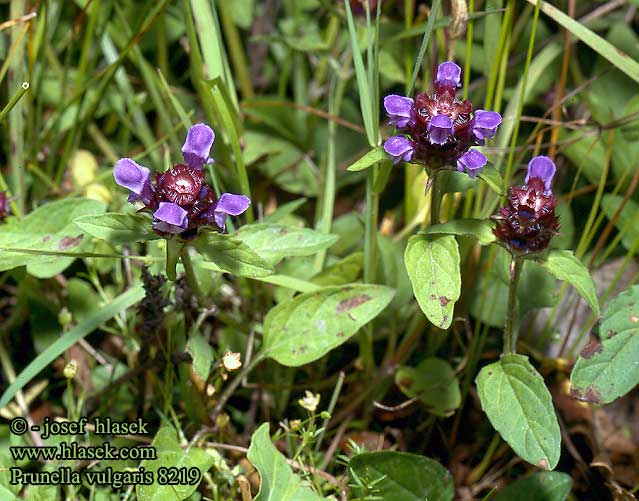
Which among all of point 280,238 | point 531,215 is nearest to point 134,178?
point 280,238

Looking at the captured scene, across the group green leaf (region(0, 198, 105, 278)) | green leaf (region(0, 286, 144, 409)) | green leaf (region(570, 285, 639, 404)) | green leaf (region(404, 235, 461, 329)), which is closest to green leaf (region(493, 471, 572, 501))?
green leaf (region(570, 285, 639, 404))

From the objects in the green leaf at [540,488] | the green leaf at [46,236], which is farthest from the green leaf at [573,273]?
the green leaf at [46,236]

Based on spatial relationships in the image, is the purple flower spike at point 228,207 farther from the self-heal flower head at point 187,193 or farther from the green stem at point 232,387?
the green stem at point 232,387

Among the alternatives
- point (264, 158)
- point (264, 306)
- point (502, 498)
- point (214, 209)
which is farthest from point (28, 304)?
point (502, 498)

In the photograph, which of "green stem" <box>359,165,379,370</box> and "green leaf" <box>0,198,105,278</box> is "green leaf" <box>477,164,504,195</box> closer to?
"green stem" <box>359,165,379,370</box>

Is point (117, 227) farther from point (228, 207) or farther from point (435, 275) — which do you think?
point (435, 275)

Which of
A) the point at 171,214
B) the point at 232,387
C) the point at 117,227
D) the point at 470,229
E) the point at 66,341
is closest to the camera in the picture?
the point at 171,214
